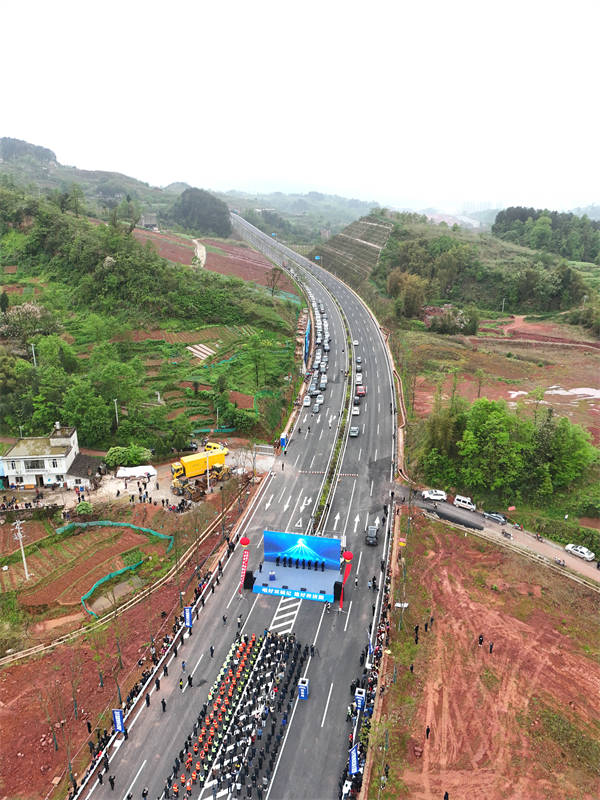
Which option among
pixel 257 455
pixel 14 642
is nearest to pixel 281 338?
pixel 257 455

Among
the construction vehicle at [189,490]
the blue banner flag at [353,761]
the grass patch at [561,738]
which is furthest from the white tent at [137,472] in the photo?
the grass patch at [561,738]

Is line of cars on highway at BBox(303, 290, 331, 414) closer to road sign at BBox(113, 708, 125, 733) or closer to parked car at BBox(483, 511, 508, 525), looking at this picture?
parked car at BBox(483, 511, 508, 525)

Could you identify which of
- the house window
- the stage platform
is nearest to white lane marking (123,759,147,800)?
the stage platform

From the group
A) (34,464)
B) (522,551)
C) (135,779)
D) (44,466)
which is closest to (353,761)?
(135,779)

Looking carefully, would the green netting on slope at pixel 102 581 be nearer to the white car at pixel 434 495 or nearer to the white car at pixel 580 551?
the white car at pixel 434 495

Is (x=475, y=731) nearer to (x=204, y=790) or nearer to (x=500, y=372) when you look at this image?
(x=204, y=790)

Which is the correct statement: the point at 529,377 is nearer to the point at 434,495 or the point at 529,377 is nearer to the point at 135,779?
the point at 434,495
